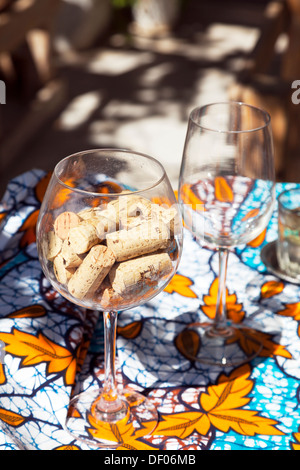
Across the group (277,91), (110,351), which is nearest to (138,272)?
(110,351)

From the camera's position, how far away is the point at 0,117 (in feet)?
9.81

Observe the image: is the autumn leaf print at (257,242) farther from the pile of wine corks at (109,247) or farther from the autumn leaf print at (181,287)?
the pile of wine corks at (109,247)

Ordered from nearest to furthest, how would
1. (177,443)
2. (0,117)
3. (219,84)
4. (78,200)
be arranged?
(78,200)
(177,443)
(0,117)
(219,84)

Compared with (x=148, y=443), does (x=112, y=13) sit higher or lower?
higher

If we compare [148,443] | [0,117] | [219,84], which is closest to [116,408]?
[148,443]

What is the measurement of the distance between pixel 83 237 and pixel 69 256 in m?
0.03

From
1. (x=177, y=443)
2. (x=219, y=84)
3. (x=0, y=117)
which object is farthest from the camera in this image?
(x=219, y=84)

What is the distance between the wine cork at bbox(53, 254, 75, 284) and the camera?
595 millimetres

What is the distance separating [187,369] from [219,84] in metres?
2.97

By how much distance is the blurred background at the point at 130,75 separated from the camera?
234 cm

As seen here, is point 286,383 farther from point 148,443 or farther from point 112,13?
point 112,13

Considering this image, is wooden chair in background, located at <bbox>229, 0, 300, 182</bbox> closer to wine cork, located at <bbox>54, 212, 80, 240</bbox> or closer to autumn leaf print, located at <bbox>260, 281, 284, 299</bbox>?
autumn leaf print, located at <bbox>260, 281, 284, 299</bbox>

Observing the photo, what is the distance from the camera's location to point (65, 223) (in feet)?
1.94

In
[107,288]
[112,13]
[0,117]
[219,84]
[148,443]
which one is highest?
[112,13]
